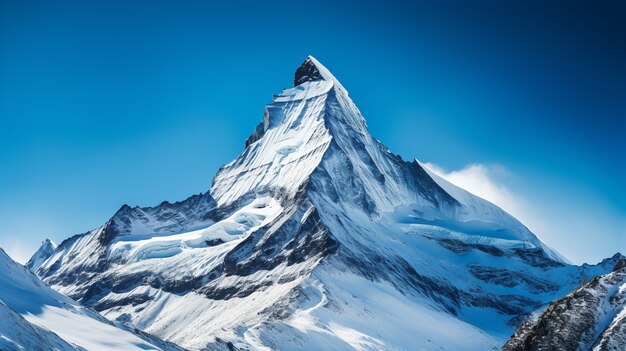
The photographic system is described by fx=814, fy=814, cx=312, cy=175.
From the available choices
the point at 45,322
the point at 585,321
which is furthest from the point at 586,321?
the point at 45,322

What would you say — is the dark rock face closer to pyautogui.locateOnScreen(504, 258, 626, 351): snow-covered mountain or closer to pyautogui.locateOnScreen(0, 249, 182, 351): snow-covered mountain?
pyautogui.locateOnScreen(504, 258, 626, 351): snow-covered mountain

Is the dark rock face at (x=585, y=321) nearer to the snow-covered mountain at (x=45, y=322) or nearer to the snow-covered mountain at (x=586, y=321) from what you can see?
the snow-covered mountain at (x=586, y=321)

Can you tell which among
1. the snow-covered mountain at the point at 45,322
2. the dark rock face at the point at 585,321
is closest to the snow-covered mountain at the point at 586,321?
the dark rock face at the point at 585,321

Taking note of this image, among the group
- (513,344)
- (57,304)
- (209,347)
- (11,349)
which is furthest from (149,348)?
(513,344)

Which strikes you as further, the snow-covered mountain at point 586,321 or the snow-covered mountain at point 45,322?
the snow-covered mountain at point 45,322

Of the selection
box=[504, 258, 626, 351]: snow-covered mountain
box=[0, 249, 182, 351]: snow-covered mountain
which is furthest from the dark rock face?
box=[0, 249, 182, 351]: snow-covered mountain

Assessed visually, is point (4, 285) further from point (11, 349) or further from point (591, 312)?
point (591, 312)

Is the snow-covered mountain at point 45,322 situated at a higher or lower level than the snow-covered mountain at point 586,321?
lower

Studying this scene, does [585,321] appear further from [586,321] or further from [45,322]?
[45,322]
